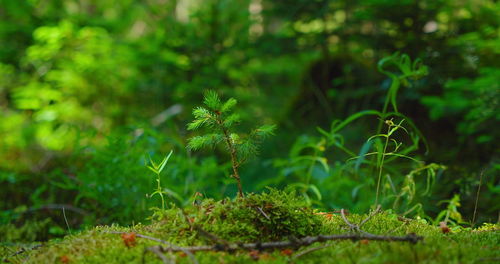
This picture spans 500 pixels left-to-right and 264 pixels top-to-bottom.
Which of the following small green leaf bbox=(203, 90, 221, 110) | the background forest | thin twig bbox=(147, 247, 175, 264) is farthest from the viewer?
the background forest

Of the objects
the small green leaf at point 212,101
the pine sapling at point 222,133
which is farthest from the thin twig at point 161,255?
the small green leaf at point 212,101

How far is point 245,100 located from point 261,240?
17.3ft

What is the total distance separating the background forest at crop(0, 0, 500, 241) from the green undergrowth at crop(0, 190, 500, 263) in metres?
0.90

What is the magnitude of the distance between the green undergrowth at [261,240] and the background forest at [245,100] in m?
0.90

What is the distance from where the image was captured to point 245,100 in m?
6.61

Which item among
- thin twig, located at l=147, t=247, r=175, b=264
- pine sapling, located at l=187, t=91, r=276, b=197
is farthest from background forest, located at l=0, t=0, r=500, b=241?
thin twig, located at l=147, t=247, r=175, b=264

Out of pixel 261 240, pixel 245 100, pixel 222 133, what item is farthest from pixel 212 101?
pixel 245 100

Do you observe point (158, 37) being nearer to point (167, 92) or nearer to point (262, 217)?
point (167, 92)

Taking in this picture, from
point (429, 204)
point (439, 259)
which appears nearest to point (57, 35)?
point (429, 204)

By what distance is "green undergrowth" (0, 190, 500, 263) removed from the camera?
1229 millimetres

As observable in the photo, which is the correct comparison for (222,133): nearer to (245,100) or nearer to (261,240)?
(261,240)

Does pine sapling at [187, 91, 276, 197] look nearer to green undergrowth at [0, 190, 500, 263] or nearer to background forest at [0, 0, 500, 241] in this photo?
green undergrowth at [0, 190, 500, 263]

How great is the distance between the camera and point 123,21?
694 cm

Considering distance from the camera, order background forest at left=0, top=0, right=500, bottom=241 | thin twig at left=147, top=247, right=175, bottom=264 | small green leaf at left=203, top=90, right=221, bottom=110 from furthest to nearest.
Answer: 1. background forest at left=0, top=0, right=500, bottom=241
2. small green leaf at left=203, top=90, right=221, bottom=110
3. thin twig at left=147, top=247, right=175, bottom=264
